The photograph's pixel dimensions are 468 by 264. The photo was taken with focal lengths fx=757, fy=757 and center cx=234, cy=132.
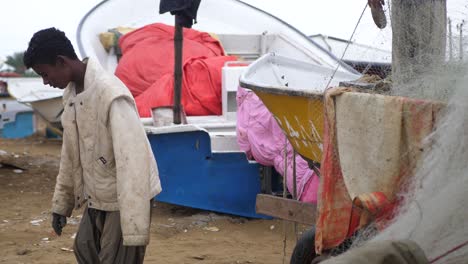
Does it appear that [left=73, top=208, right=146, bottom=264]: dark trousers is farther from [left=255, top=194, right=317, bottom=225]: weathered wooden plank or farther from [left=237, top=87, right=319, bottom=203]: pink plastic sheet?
[left=237, top=87, right=319, bottom=203]: pink plastic sheet

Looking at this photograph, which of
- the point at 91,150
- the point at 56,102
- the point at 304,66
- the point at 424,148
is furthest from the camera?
the point at 56,102

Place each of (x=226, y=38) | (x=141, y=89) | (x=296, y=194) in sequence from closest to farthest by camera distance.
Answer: (x=296, y=194)
(x=141, y=89)
(x=226, y=38)

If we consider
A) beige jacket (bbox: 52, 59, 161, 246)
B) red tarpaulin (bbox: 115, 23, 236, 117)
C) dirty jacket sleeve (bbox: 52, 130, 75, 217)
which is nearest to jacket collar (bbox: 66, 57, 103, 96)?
beige jacket (bbox: 52, 59, 161, 246)

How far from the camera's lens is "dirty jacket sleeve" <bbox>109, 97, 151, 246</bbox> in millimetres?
3658

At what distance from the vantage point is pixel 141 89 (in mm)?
9117

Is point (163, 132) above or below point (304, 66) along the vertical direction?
below

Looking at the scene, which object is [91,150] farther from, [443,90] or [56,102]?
[56,102]

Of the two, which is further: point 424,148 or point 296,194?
point 296,194

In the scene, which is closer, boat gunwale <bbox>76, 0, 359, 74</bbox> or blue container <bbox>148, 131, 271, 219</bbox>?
blue container <bbox>148, 131, 271, 219</bbox>

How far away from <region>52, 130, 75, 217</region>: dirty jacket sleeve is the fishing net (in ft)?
4.89

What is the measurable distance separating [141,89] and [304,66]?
2643 millimetres

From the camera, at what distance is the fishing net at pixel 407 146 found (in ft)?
8.05

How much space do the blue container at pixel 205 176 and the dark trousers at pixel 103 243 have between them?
3.34 meters

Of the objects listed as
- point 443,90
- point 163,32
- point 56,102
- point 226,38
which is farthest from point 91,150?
point 56,102
